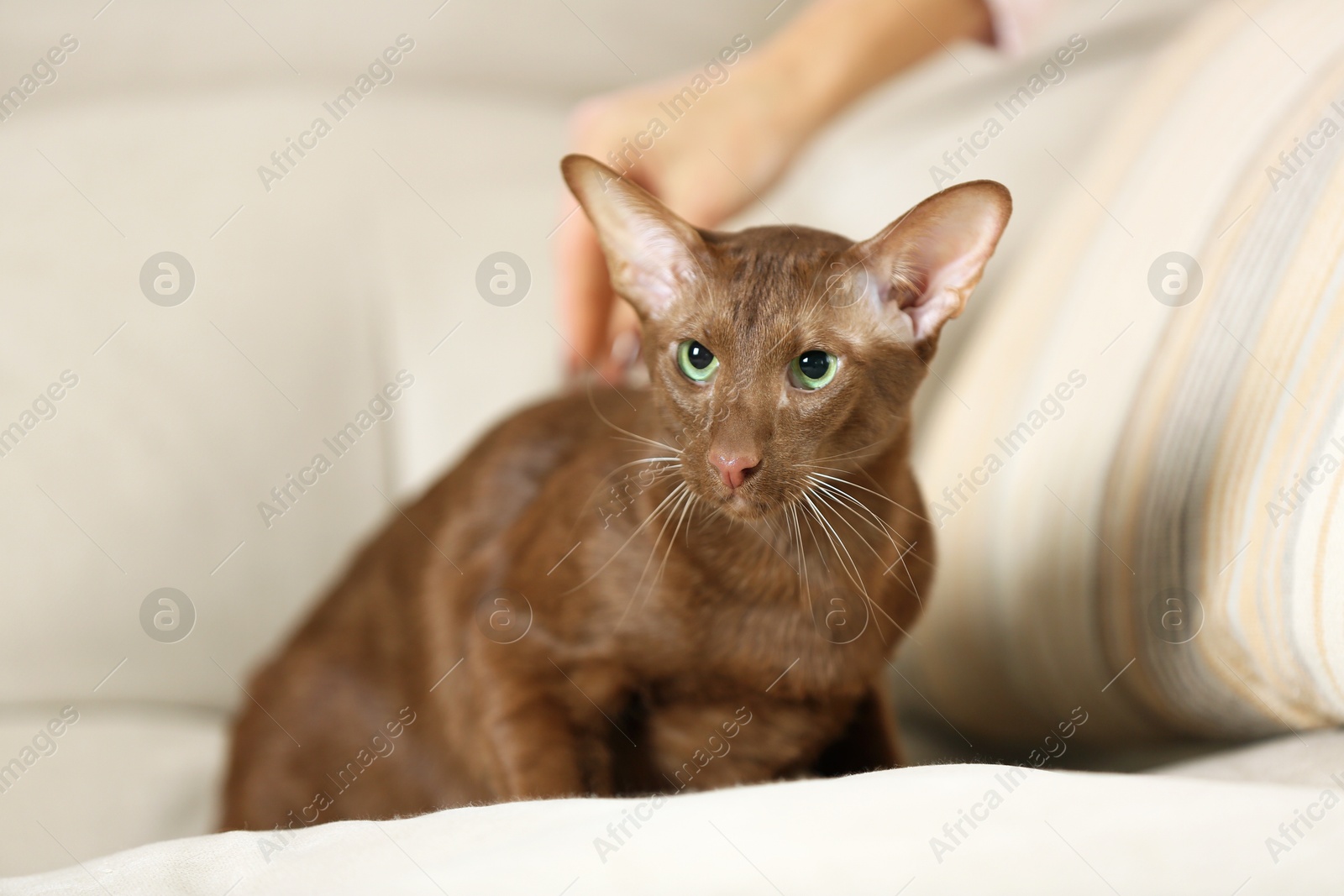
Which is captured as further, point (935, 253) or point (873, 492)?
point (873, 492)

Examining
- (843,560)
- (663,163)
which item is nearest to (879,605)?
(843,560)

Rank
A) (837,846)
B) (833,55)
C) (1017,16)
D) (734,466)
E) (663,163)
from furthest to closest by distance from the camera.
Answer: (1017,16), (833,55), (663,163), (734,466), (837,846)

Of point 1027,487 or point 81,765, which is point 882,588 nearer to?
point 1027,487

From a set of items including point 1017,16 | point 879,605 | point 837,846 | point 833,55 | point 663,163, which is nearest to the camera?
point 837,846

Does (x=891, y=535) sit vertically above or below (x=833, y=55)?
below

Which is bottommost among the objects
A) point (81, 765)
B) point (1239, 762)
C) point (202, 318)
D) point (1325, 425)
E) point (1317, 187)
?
point (1239, 762)

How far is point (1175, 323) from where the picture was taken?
1.02 meters

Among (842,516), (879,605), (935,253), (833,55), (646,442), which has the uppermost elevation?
(833,55)

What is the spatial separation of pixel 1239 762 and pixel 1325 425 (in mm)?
296

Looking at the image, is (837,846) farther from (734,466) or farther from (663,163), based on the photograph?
(663,163)

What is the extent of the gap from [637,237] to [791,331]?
168 mm

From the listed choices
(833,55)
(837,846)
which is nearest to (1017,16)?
(833,55)

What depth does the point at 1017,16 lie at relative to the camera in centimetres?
173

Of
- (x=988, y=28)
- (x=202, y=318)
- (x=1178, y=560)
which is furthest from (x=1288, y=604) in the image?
(x=202, y=318)
